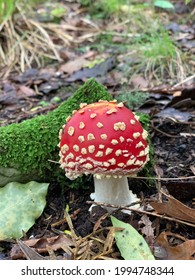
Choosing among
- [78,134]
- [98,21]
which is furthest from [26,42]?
[78,134]

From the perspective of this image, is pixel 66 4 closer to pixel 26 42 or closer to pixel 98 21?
pixel 98 21

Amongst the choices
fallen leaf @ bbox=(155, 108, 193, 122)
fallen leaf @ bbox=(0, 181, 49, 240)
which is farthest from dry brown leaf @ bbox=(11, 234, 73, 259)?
fallen leaf @ bbox=(155, 108, 193, 122)

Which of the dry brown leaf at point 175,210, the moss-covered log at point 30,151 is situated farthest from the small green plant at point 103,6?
the dry brown leaf at point 175,210

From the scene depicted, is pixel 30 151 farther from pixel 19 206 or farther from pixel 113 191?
pixel 113 191

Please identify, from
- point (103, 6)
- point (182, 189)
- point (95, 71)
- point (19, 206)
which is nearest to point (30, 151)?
point (19, 206)

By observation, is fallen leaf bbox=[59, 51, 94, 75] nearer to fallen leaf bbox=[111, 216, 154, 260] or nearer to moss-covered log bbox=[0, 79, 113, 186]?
moss-covered log bbox=[0, 79, 113, 186]

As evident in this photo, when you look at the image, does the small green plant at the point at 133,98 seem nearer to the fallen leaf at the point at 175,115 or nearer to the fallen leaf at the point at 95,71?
the fallen leaf at the point at 175,115
